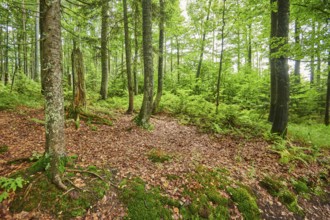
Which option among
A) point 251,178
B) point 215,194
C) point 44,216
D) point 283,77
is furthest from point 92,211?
point 283,77

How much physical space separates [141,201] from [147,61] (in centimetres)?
553

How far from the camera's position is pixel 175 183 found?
3.85 metres

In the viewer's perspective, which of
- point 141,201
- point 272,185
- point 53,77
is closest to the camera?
point 53,77

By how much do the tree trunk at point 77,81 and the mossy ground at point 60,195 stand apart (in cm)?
371

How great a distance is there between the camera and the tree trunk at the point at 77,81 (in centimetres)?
673

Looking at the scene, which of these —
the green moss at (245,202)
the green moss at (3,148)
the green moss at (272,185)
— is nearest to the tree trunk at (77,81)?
the green moss at (3,148)

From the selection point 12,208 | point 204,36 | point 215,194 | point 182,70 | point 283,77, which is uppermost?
point 204,36

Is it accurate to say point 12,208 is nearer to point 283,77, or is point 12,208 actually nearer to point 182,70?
point 283,77

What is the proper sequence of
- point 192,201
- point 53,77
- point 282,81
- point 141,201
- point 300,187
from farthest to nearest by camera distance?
1. point 282,81
2. point 300,187
3. point 192,201
4. point 141,201
5. point 53,77

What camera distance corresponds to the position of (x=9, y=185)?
295 centimetres

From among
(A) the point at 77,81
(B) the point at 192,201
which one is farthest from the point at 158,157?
(A) the point at 77,81

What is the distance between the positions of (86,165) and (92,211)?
4.23 feet

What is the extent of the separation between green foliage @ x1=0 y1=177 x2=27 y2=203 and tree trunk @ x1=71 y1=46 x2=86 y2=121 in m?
3.81

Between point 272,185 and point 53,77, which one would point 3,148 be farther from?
point 272,185
